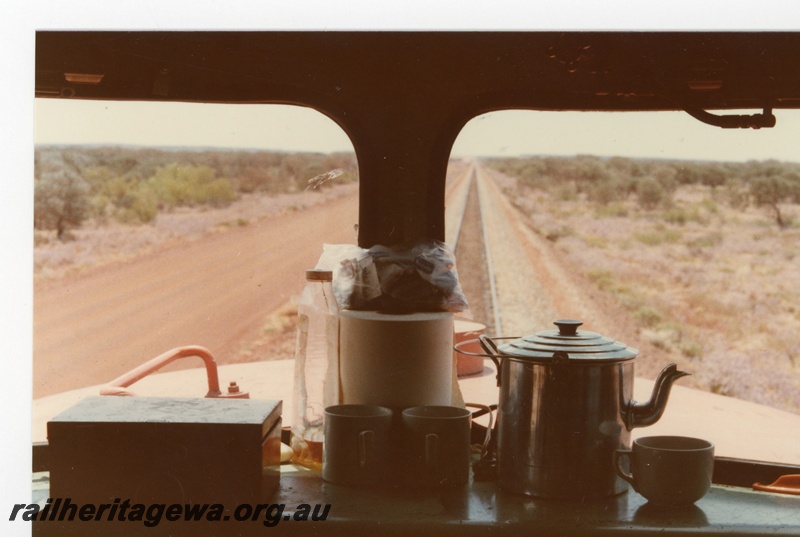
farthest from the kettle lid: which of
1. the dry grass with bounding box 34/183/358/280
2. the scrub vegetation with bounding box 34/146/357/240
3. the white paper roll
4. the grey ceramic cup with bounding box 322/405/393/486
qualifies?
the dry grass with bounding box 34/183/358/280

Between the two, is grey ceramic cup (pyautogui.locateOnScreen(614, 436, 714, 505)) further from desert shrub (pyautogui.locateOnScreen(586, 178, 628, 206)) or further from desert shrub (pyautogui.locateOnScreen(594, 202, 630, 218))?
desert shrub (pyautogui.locateOnScreen(594, 202, 630, 218))

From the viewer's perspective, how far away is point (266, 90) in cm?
149

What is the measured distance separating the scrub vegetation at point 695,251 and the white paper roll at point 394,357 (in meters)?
1.86

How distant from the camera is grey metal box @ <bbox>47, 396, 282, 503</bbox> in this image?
44.9 inches

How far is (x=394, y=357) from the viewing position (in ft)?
4.39

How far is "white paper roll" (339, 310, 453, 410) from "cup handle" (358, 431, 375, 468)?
0.09 m

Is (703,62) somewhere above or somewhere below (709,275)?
above

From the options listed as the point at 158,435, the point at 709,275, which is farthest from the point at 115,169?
the point at 709,275

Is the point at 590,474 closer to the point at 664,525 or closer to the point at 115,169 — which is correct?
the point at 664,525

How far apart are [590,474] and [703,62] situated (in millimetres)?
886

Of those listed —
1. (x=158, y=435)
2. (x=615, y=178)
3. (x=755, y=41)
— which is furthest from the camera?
(x=615, y=178)

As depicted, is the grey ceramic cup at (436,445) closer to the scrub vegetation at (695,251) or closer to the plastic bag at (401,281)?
the plastic bag at (401,281)

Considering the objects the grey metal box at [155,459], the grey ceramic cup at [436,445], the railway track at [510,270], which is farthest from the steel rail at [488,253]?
the grey metal box at [155,459]

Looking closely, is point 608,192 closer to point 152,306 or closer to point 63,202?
point 63,202
